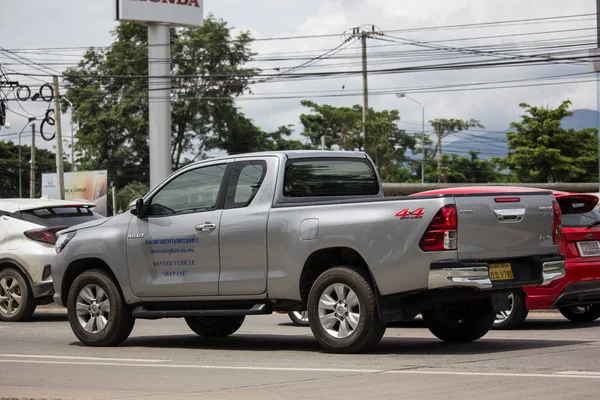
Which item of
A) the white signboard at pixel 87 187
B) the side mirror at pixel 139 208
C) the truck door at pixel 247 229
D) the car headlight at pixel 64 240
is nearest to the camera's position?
the truck door at pixel 247 229

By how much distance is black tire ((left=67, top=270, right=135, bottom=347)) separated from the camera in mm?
11359

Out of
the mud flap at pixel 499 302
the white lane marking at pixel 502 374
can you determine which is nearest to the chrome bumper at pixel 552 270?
the mud flap at pixel 499 302

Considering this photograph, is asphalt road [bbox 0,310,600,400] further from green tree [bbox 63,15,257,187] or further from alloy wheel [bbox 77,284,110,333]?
green tree [bbox 63,15,257,187]

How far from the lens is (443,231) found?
9.13m

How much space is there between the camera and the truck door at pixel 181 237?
422 inches

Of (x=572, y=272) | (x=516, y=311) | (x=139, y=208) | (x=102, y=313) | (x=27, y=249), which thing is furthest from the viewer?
(x=27, y=249)

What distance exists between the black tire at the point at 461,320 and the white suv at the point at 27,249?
672 centimetres

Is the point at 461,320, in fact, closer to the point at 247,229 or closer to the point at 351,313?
the point at 351,313

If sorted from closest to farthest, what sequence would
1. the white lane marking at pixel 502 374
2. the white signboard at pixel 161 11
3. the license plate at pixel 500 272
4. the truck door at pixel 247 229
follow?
the white lane marking at pixel 502 374, the license plate at pixel 500 272, the truck door at pixel 247 229, the white signboard at pixel 161 11

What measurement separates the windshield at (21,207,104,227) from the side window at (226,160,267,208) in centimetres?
592

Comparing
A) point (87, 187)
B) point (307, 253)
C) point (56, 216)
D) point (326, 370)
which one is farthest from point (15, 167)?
point (326, 370)

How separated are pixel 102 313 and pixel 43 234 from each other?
447 centimetres

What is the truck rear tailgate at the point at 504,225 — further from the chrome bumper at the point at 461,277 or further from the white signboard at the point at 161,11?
the white signboard at the point at 161,11

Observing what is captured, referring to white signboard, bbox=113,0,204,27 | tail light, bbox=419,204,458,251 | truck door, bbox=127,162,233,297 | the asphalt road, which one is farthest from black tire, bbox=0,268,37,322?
white signboard, bbox=113,0,204,27
